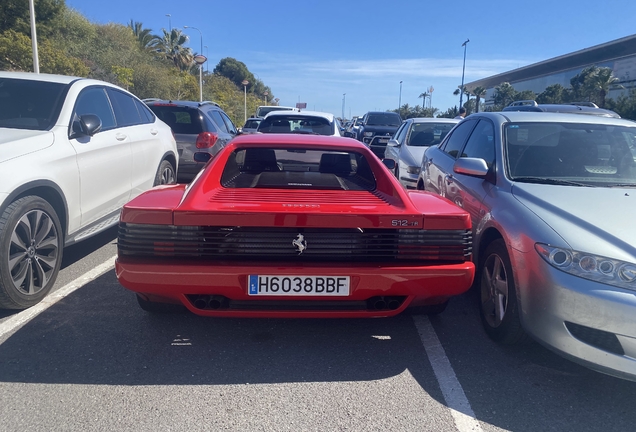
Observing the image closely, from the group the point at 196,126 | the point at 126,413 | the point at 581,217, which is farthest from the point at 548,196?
A: the point at 196,126

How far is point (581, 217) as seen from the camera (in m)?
3.15

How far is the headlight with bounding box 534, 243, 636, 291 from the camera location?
2730 mm

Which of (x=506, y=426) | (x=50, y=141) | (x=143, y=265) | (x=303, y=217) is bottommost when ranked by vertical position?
(x=506, y=426)

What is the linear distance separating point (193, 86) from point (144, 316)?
36.7 metres

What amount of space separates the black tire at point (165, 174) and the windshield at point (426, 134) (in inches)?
181

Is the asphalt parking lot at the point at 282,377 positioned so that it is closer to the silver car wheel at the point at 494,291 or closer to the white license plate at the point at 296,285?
the silver car wheel at the point at 494,291

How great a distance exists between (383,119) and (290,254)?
18.2 metres

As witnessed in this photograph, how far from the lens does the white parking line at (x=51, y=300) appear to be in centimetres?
366

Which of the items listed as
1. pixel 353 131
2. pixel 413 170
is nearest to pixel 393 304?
pixel 413 170

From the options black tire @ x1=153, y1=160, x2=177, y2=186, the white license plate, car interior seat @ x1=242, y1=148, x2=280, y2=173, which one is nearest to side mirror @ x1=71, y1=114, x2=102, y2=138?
car interior seat @ x1=242, y1=148, x2=280, y2=173

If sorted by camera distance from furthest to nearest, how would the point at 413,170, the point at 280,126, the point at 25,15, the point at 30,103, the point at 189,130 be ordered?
1. the point at 25,15
2. the point at 189,130
3. the point at 413,170
4. the point at 280,126
5. the point at 30,103

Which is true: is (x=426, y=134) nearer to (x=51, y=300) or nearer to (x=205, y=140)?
(x=205, y=140)

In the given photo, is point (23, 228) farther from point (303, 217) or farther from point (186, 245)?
point (303, 217)

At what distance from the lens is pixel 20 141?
3.91 metres
